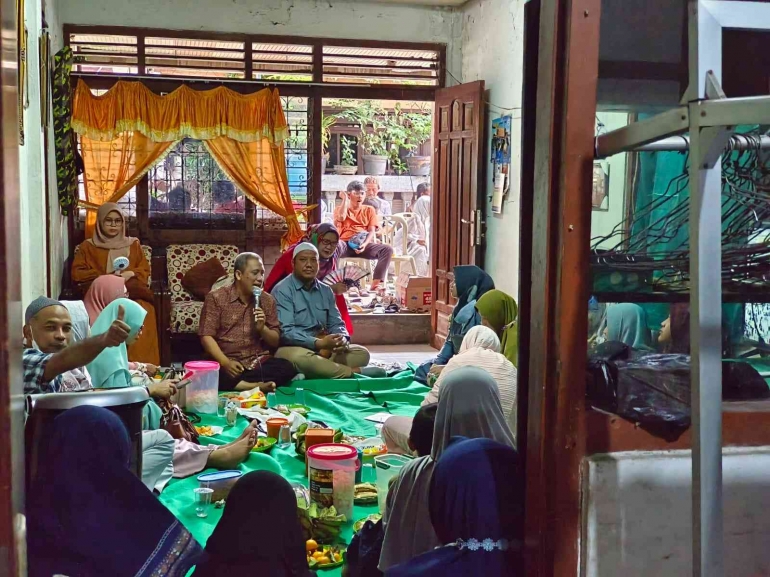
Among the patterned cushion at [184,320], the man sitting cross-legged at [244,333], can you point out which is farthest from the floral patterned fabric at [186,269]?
the man sitting cross-legged at [244,333]

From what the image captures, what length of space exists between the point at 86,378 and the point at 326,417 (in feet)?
5.24

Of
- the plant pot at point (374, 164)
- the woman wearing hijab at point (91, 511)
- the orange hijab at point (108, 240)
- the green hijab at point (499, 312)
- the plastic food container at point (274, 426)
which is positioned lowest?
the plastic food container at point (274, 426)

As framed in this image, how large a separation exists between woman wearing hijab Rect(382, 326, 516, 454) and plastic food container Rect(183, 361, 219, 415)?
1.01m

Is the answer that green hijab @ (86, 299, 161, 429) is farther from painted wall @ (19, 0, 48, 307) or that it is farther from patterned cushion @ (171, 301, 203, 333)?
patterned cushion @ (171, 301, 203, 333)

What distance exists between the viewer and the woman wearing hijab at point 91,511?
1.84m

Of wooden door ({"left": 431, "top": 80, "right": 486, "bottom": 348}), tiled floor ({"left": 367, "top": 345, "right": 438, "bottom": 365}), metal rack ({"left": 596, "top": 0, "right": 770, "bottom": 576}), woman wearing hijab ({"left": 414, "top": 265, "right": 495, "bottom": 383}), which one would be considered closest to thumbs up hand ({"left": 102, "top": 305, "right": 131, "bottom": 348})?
metal rack ({"left": 596, "top": 0, "right": 770, "bottom": 576})

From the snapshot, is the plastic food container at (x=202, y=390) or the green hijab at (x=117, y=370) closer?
the green hijab at (x=117, y=370)

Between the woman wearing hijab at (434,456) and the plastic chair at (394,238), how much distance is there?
662 centimetres

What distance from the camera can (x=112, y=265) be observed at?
584 cm

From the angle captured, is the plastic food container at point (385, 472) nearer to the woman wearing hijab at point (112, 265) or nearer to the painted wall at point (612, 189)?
the painted wall at point (612, 189)

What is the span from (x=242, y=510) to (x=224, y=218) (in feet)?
17.2

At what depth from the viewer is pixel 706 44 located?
3.96 ft

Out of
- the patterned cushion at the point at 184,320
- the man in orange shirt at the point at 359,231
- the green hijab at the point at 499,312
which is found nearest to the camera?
the green hijab at the point at 499,312

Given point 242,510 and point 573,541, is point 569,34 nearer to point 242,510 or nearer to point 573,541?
point 573,541
